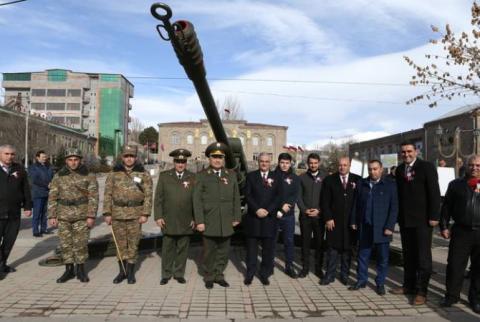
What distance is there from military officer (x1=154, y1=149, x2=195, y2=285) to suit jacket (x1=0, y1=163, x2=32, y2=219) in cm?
208

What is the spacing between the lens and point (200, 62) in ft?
17.5

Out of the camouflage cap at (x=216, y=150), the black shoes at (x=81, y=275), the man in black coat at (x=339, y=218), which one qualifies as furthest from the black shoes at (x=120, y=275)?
the man in black coat at (x=339, y=218)

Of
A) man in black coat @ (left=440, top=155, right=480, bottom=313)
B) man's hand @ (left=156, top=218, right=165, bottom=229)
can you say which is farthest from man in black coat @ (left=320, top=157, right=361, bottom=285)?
man's hand @ (left=156, top=218, right=165, bottom=229)

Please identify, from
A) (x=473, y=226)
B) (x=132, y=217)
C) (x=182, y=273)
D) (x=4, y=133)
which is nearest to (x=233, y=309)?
(x=182, y=273)

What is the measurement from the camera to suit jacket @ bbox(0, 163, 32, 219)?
6.52 meters

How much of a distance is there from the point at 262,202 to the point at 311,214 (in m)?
Answer: 0.97

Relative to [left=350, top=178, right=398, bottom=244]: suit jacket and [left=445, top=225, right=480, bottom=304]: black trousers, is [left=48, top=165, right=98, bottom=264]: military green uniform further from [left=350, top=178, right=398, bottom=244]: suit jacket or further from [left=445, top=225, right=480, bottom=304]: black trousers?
[left=445, top=225, right=480, bottom=304]: black trousers

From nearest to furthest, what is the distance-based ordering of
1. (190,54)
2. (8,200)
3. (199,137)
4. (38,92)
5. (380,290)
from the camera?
1. (190,54)
2. (380,290)
3. (8,200)
4. (199,137)
5. (38,92)

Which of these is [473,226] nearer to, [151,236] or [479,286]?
[479,286]

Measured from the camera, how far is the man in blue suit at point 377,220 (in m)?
5.91

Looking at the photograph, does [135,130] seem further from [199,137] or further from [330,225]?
[330,225]

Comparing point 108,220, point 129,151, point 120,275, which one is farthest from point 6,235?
point 129,151

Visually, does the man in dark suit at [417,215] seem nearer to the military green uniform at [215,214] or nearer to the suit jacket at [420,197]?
the suit jacket at [420,197]

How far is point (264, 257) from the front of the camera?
21.0 feet
